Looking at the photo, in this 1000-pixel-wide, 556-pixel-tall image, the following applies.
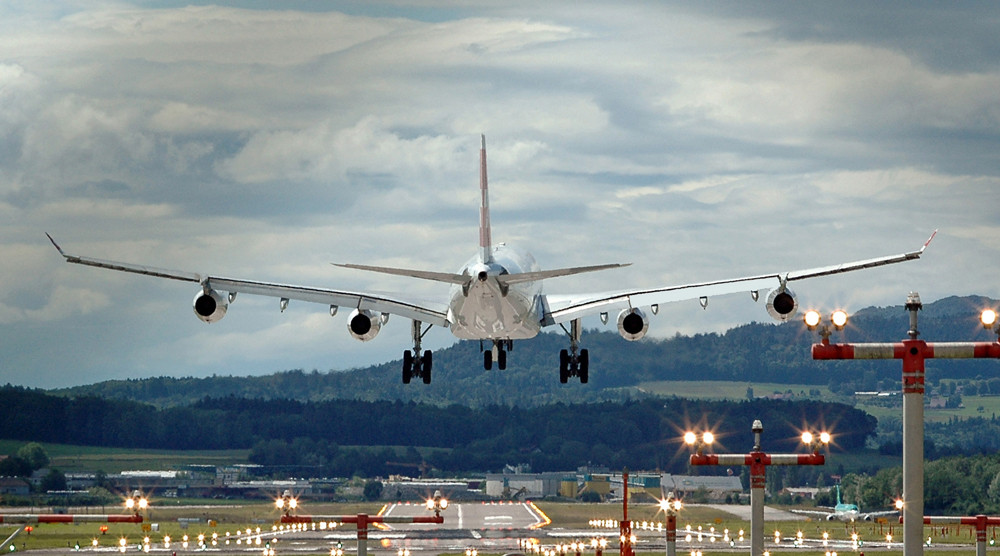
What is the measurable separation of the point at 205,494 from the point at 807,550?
93796 millimetres

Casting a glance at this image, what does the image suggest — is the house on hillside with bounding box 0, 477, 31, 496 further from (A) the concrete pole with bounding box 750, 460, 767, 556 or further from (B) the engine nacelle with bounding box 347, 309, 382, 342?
(A) the concrete pole with bounding box 750, 460, 767, 556

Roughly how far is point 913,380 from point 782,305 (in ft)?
126

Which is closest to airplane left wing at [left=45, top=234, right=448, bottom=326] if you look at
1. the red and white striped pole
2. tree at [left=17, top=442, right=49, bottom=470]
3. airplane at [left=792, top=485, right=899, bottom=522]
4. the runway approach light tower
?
the runway approach light tower

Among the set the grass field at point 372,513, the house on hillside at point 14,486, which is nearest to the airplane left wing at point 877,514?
the grass field at point 372,513

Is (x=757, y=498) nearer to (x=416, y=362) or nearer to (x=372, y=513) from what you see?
(x=416, y=362)

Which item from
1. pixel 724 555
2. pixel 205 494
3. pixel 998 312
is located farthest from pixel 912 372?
pixel 205 494

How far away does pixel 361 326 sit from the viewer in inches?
3273

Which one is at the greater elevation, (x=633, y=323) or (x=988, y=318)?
(x=633, y=323)

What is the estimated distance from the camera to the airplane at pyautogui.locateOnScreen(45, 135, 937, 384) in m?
74.2

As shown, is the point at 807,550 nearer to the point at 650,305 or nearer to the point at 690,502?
the point at 650,305

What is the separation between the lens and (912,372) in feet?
131

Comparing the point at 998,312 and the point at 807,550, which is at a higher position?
the point at 998,312

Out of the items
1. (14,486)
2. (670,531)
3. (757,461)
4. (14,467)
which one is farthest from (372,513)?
(757,461)

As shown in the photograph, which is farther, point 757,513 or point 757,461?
point 757,461
